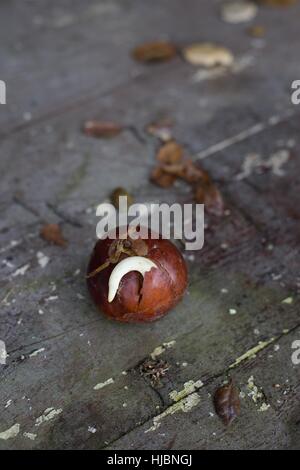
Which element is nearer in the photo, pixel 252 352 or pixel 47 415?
pixel 47 415

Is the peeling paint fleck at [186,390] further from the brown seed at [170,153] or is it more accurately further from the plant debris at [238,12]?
the plant debris at [238,12]

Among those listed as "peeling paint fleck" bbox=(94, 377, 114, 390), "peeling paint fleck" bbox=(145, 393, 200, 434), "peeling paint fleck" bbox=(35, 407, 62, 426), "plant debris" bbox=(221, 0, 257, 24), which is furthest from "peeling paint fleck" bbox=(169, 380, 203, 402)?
"plant debris" bbox=(221, 0, 257, 24)

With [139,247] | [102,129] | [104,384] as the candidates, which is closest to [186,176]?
[102,129]

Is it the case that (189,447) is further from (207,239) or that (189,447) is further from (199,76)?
(199,76)

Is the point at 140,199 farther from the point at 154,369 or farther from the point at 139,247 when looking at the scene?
the point at 154,369

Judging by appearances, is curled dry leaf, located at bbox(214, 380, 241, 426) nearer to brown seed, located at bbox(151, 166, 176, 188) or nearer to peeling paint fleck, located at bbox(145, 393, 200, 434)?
peeling paint fleck, located at bbox(145, 393, 200, 434)

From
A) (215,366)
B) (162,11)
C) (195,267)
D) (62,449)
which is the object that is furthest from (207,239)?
(162,11)
